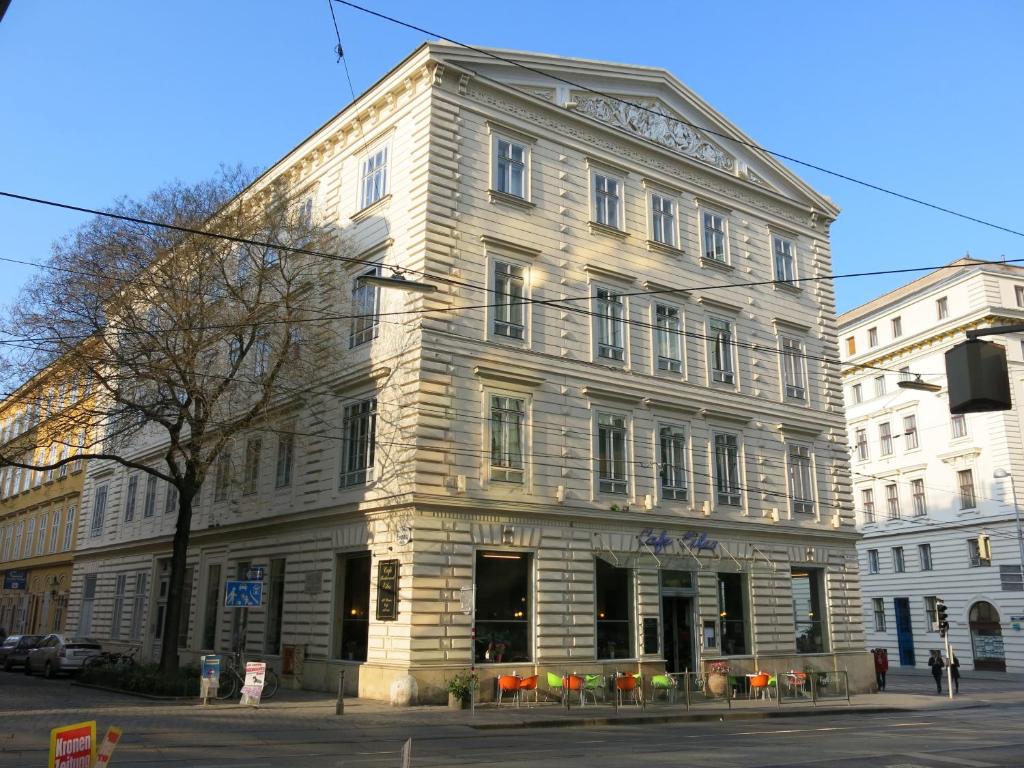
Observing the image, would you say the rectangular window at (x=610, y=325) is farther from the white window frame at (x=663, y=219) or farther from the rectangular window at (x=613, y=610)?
the rectangular window at (x=613, y=610)

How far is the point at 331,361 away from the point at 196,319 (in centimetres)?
447

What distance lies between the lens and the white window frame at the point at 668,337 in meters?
30.5

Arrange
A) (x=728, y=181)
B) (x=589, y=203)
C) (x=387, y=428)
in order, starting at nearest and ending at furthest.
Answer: (x=387, y=428) < (x=589, y=203) < (x=728, y=181)

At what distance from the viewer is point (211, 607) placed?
33.7 meters

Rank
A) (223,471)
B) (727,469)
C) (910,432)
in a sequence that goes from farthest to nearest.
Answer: (910,432)
(727,469)
(223,471)

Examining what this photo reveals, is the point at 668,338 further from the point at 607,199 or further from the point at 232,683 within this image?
the point at 232,683

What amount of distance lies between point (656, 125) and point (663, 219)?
3529mm

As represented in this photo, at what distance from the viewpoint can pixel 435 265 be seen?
25.8 metres

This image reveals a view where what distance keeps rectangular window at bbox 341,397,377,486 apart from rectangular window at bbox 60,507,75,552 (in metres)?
30.5

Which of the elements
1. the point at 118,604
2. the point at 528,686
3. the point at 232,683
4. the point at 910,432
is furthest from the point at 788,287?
the point at 118,604

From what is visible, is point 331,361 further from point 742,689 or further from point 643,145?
point 742,689

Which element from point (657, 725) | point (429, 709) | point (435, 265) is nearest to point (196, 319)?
point (435, 265)

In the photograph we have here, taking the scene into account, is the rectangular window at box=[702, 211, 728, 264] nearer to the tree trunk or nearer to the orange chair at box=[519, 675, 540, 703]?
the orange chair at box=[519, 675, 540, 703]

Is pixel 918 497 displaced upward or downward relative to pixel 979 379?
upward
